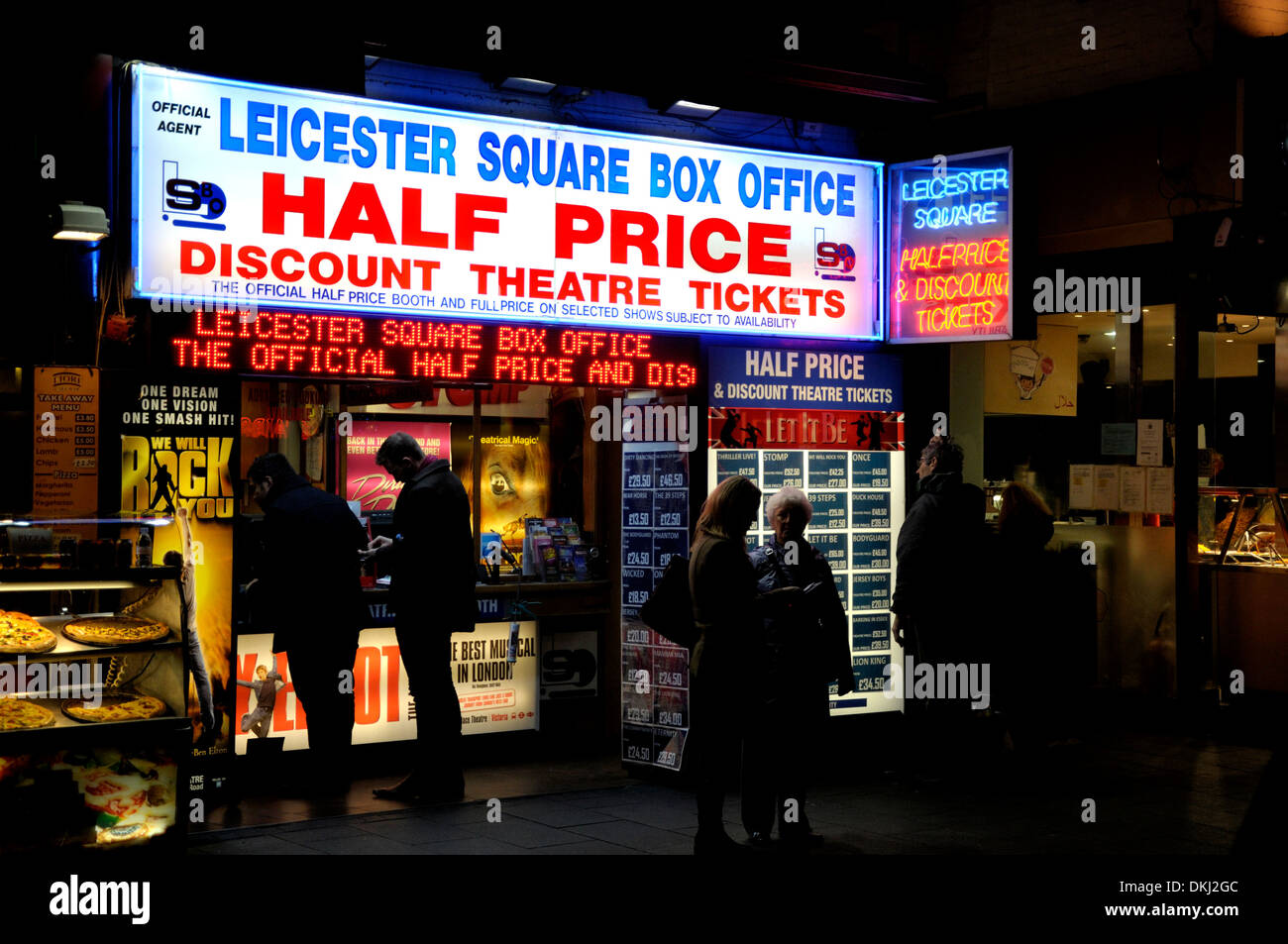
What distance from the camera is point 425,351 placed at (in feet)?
28.5

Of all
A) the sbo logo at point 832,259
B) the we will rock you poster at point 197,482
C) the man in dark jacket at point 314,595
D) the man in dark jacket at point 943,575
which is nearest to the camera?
the we will rock you poster at point 197,482

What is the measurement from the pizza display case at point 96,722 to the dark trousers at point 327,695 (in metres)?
1.56

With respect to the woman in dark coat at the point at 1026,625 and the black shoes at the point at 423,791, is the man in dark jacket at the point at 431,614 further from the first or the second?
the woman in dark coat at the point at 1026,625

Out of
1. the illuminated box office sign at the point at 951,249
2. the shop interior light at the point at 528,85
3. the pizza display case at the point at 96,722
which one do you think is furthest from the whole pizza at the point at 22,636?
the illuminated box office sign at the point at 951,249

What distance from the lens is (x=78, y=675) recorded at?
6.91 m

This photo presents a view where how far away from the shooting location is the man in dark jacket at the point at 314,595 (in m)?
8.61

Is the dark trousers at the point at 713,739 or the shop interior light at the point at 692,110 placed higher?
the shop interior light at the point at 692,110

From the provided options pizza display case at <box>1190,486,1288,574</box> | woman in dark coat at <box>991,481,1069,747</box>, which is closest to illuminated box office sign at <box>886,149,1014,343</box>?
woman in dark coat at <box>991,481,1069,747</box>

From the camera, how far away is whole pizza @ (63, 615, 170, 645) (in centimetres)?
686

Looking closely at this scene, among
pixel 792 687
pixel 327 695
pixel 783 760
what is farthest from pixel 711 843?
pixel 327 695

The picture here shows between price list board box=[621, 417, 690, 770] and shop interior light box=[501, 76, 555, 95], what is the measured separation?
103 inches

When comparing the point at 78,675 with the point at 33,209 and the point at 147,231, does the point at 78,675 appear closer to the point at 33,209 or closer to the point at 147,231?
the point at 147,231
